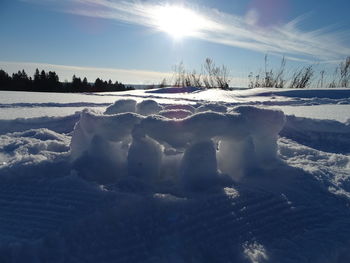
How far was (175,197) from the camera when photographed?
179 centimetres

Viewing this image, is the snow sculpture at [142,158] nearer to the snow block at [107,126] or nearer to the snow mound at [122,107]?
the snow block at [107,126]

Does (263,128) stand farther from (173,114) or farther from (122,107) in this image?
(122,107)

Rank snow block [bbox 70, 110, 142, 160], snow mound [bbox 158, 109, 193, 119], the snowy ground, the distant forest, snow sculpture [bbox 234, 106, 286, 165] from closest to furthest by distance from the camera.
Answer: the snowy ground → snow block [bbox 70, 110, 142, 160] → snow sculpture [bbox 234, 106, 286, 165] → snow mound [bbox 158, 109, 193, 119] → the distant forest

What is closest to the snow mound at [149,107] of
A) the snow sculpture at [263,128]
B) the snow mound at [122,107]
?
the snow mound at [122,107]

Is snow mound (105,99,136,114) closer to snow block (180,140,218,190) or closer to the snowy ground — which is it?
the snowy ground

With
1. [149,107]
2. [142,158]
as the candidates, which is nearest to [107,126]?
[142,158]

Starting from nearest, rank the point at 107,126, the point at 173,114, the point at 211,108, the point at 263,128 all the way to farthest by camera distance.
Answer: the point at 107,126 → the point at 263,128 → the point at 173,114 → the point at 211,108

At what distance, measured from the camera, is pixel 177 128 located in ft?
6.30

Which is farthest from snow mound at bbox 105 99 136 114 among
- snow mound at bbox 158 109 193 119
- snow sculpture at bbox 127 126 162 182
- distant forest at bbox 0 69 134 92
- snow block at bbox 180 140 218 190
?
distant forest at bbox 0 69 134 92

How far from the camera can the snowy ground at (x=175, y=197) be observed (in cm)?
150

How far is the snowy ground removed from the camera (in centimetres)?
150

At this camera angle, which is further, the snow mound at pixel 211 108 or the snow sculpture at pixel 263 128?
the snow mound at pixel 211 108

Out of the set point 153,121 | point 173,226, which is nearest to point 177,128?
point 153,121

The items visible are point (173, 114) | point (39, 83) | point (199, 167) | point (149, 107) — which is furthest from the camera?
point (39, 83)
